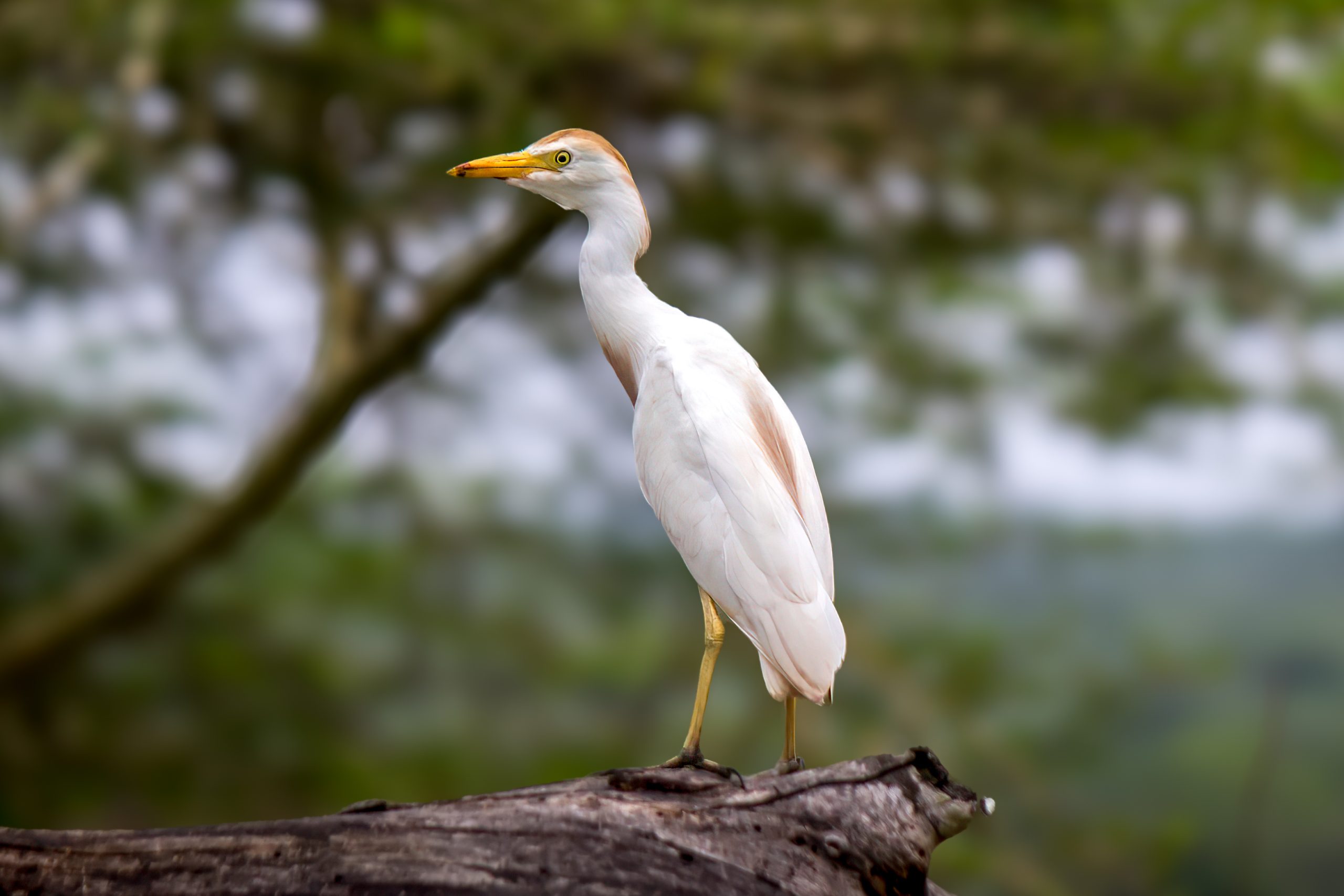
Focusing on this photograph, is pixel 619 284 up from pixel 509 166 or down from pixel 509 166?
down

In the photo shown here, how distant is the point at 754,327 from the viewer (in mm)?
3211

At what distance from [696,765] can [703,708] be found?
0.27ft

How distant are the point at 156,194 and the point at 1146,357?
2862mm

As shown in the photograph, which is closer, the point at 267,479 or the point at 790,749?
the point at 790,749

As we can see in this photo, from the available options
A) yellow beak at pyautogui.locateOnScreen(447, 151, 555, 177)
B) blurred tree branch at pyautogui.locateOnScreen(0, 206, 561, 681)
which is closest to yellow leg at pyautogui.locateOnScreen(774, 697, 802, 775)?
yellow beak at pyautogui.locateOnScreen(447, 151, 555, 177)

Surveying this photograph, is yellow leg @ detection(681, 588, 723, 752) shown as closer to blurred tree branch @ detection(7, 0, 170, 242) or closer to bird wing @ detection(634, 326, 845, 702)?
bird wing @ detection(634, 326, 845, 702)

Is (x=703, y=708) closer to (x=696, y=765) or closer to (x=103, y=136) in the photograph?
(x=696, y=765)

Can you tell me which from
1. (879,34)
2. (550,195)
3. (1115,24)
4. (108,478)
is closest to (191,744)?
(108,478)

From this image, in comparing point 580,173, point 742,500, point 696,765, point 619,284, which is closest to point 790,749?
point 696,765

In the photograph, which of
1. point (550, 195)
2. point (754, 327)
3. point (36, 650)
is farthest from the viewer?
point (754, 327)

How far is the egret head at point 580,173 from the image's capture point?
1.43m

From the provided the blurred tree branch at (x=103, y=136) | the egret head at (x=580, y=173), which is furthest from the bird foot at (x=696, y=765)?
the blurred tree branch at (x=103, y=136)

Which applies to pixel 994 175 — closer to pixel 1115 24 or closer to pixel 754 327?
pixel 1115 24

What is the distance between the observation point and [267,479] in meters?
3.05
